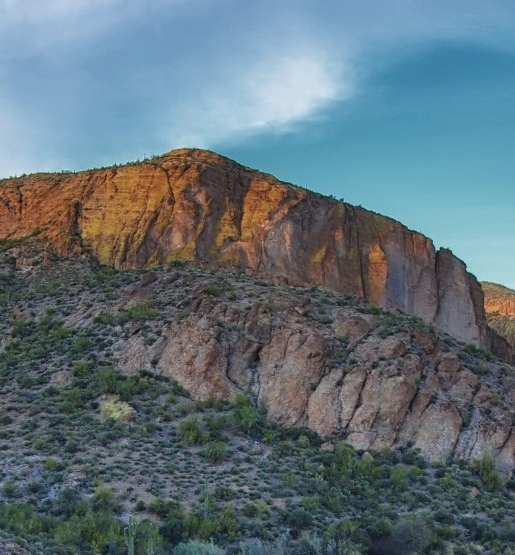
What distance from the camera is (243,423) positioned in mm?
37844

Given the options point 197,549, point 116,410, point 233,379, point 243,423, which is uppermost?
point 233,379

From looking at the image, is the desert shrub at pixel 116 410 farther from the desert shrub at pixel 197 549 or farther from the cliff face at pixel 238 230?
the cliff face at pixel 238 230

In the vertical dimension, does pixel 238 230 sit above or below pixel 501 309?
below

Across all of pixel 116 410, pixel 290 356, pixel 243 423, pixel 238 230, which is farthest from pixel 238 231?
pixel 243 423

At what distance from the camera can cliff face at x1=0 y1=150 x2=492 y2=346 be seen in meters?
59.6

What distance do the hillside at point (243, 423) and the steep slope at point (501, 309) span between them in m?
46.1

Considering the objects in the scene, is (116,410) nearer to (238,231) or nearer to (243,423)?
(243,423)

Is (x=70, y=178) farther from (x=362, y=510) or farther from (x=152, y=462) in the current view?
(x=362, y=510)

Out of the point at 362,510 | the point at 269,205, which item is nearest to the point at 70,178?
the point at 269,205

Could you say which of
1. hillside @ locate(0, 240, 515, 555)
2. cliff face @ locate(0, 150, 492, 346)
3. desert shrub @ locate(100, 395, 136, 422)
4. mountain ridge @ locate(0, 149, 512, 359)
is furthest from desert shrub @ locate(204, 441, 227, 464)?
cliff face @ locate(0, 150, 492, 346)

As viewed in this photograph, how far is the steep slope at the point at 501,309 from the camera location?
95812mm

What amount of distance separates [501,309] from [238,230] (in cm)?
6154

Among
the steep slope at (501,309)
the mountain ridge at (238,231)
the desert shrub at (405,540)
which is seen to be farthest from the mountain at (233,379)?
the steep slope at (501,309)

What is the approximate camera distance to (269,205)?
61.9 meters
